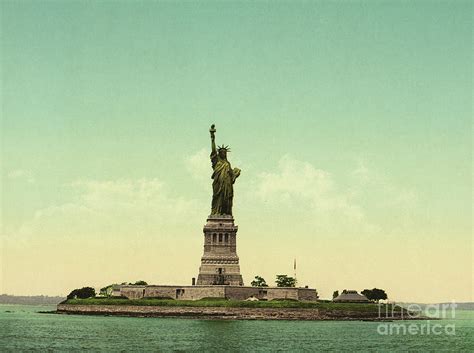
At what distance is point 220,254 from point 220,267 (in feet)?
7.42

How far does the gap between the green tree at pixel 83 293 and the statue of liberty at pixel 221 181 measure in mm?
32298

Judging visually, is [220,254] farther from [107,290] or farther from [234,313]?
[107,290]

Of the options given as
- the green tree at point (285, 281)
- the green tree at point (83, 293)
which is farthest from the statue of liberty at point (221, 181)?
the green tree at point (83, 293)

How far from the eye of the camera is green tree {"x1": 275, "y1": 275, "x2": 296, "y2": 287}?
132m

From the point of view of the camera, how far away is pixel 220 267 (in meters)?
121

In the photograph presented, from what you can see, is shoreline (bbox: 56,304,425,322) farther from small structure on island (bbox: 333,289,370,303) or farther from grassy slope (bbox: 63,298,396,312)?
small structure on island (bbox: 333,289,370,303)

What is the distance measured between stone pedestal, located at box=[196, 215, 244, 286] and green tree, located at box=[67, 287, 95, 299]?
96.4ft

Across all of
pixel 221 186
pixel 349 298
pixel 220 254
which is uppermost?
pixel 221 186

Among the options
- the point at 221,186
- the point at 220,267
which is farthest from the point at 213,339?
the point at 221,186

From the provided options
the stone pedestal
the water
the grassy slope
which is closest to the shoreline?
the grassy slope

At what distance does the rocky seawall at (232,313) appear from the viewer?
110 m

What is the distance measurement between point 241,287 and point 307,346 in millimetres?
50872

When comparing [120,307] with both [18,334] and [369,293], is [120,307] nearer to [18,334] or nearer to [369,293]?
[18,334]

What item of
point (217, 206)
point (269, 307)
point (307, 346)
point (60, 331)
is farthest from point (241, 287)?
point (307, 346)
